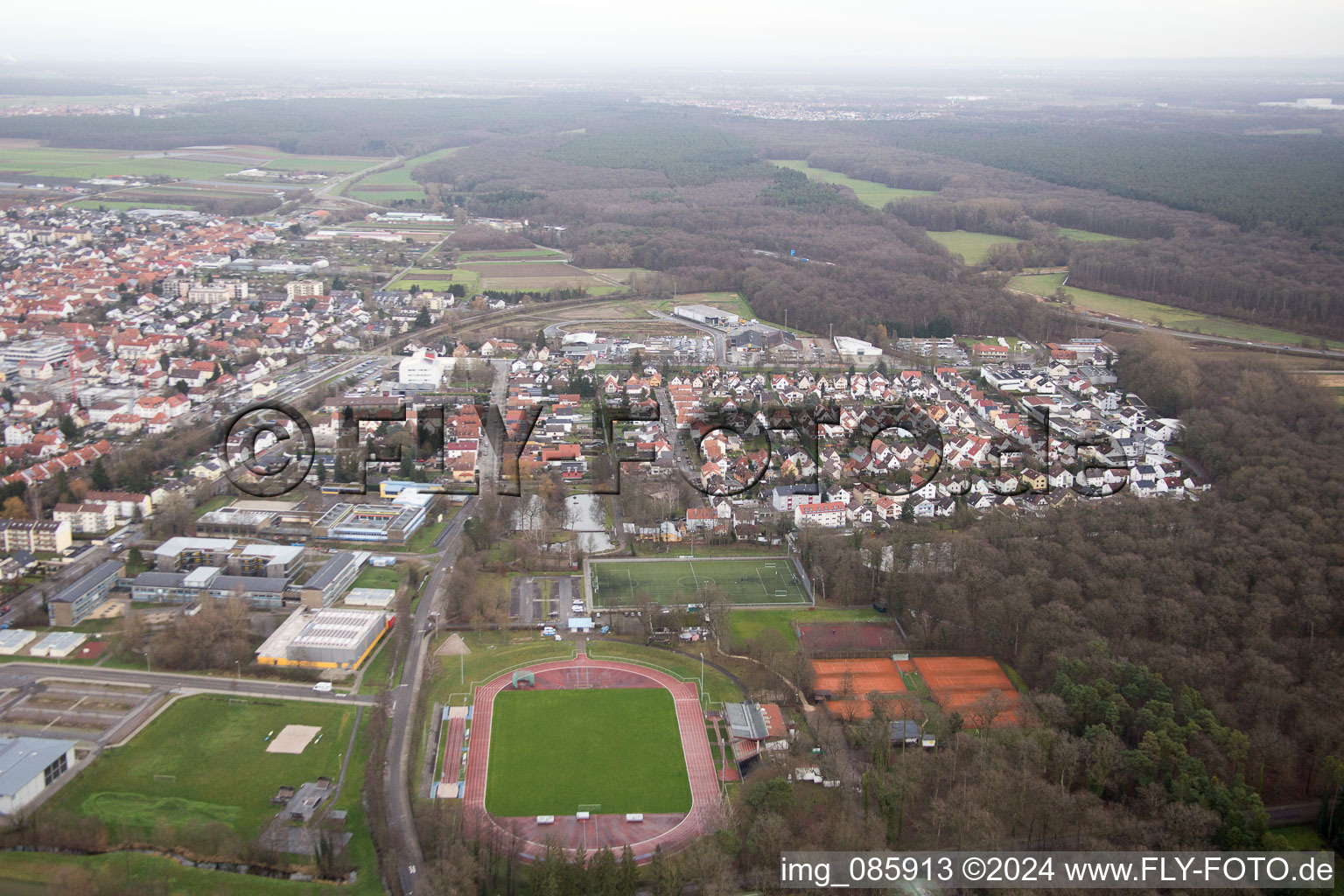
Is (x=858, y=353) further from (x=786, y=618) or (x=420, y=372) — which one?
(x=786, y=618)

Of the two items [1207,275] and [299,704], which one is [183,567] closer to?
[299,704]

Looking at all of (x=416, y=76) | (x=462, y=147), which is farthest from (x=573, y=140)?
(x=416, y=76)

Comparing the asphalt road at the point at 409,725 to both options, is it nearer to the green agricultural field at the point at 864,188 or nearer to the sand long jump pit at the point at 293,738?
the sand long jump pit at the point at 293,738

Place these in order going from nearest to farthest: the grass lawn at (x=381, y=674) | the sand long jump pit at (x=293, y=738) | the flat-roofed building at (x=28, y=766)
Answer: the flat-roofed building at (x=28, y=766)
the sand long jump pit at (x=293, y=738)
the grass lawn at (x=381, y=674)

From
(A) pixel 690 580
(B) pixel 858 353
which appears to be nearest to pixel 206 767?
(A) pixel 690 580

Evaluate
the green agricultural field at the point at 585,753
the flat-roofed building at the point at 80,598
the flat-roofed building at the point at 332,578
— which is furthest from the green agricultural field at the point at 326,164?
the green agricultural field at the point at 585,753

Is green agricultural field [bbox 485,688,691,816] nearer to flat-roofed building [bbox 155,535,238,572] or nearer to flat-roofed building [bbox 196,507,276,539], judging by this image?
flat-roofed building [bbox 155,535,238,572]

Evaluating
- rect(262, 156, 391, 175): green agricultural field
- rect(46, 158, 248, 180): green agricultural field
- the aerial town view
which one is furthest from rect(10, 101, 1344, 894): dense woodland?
rect(46, 158, 248, 180): green agricultural field
